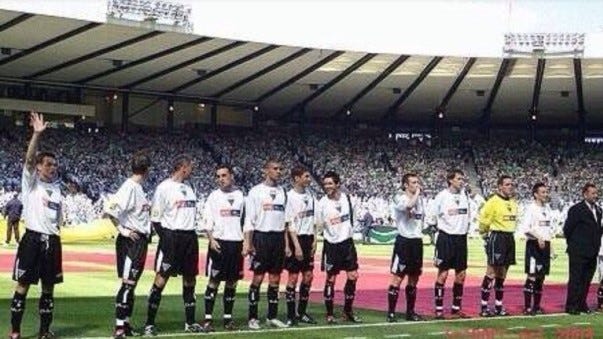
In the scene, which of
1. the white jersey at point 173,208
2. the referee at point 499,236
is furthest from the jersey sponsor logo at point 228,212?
the referee at point 499,236

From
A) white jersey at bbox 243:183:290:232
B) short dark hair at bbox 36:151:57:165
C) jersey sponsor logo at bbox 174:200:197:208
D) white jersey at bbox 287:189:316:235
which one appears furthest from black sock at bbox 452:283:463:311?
short dark hair at bbox 36:151:57:165

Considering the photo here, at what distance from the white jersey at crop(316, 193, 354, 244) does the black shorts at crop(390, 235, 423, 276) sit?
2.84 ft

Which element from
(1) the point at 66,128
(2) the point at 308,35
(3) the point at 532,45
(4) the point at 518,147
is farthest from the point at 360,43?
(4) the point at 518,147

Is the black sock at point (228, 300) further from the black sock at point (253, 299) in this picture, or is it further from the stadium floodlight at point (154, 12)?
the stadium floodlight at point (154, 12)

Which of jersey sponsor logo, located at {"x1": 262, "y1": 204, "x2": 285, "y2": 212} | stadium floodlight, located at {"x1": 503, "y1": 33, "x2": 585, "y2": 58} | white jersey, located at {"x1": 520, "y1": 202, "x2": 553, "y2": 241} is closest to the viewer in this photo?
jersey sponsor logo, located at {"x1": 262, "y1": 204, "x2": 285, "y2": 212}

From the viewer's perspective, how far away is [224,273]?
1289 cm

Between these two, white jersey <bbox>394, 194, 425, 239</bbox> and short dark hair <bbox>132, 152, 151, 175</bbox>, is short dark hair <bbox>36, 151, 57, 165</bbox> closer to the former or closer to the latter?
short dark hair <bbox>132, 152, 151, 175</bbox>

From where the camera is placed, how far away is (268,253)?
43.7 feet

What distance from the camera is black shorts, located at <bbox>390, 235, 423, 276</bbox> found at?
47.8ft

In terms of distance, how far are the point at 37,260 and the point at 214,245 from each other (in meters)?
2.45

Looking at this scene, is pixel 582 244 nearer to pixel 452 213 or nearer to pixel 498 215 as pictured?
pixel 498 215

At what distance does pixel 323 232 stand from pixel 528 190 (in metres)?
43.4

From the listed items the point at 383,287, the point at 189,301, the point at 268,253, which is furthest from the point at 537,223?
the point at 189,301

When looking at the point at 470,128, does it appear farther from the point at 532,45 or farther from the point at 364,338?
the point at 364,338
